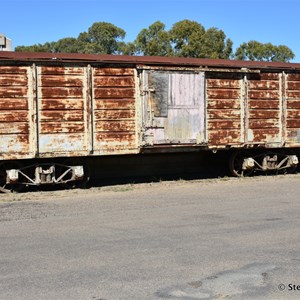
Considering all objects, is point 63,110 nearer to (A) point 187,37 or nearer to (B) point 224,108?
(B) point 224,108

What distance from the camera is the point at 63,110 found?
37.4 feet

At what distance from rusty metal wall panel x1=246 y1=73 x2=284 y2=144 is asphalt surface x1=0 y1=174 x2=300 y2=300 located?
3314mm

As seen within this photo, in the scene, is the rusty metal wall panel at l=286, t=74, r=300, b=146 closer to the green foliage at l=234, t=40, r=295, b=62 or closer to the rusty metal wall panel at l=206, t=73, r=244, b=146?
the rusty metal wall panel at l=206, t=73, r=244, b=146

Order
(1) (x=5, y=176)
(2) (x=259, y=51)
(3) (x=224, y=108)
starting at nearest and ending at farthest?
(1) (x=5, y=176), (3) (x=224, y=108), (2) (x=259, y=51)

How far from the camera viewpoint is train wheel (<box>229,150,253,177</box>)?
13953 millimetres

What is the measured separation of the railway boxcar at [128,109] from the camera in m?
11.1

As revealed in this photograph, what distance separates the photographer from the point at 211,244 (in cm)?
620

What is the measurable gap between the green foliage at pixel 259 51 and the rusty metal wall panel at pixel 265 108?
4143 centimetres

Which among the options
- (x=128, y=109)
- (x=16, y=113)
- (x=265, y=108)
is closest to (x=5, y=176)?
(x=16, y=113)

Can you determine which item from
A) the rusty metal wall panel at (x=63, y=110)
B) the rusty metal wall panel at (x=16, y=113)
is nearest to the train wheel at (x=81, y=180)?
the rusty metal wall panel at (x=63, y=110)

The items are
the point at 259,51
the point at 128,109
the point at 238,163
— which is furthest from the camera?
the point at 259,51

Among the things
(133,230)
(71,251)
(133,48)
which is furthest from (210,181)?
(133,48)

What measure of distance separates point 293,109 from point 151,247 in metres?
9.35

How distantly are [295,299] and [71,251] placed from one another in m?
2.87
